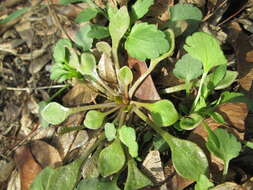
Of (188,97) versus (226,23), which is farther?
(226,23)

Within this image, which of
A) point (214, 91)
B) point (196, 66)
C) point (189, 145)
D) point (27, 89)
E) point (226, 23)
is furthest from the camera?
point (27, 89)

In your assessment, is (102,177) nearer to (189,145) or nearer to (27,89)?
(189,145)

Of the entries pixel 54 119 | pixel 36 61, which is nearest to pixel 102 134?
pixel 54 119

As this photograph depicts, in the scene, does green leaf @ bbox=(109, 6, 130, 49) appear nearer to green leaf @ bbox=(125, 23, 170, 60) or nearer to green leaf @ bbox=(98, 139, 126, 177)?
green leaf @ bbox=(125, 23, 170, 60)

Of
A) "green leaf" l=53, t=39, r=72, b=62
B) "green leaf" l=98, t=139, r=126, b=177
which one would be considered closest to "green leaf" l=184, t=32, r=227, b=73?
"green leaf" l=98, t=139, r=126, b=177

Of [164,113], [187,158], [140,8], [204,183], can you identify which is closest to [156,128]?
[164,113]

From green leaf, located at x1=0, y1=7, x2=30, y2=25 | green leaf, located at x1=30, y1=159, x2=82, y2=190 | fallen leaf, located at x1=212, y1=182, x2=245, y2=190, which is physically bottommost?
green leaf, located at x1=30, y1=159, x2=82, y2=190

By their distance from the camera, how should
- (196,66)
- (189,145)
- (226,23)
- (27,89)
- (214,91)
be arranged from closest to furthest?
(189,145) < (196,66) < (214,91) < (226,23) < (27,89)
